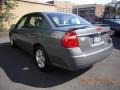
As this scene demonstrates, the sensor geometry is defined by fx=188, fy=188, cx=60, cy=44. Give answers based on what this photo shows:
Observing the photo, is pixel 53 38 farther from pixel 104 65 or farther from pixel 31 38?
pixel 104 65

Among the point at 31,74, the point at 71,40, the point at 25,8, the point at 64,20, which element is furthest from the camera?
the point at 25,8

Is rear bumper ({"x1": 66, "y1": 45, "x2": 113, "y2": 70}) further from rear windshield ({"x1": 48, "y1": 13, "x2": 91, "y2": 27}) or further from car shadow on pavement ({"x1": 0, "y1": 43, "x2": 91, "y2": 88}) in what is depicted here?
rear windshield ({"x1": 48, "y1": 13, "x2": 91, "y2": 27})

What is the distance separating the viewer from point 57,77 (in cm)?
481

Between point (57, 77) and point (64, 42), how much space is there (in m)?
1.13

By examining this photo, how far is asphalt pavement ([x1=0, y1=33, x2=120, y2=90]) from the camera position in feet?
14.1

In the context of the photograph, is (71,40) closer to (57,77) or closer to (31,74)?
(57,77)

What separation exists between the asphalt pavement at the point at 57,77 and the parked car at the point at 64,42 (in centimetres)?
38

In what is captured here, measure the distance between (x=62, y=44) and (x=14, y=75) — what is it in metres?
1.73

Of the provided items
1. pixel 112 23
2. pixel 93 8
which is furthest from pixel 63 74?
pixel 93 8

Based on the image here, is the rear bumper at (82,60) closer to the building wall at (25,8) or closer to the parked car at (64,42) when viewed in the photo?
the parked car at (64,42)

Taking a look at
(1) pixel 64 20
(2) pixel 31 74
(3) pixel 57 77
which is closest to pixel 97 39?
(1) pixel 64 20

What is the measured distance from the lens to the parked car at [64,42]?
410 centimetres

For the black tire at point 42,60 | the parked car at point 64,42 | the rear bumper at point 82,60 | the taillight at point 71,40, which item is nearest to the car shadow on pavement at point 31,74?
the black tire at point 42,60

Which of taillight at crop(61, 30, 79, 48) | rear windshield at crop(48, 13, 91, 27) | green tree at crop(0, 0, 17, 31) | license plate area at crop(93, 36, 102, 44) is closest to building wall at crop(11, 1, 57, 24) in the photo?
green tree at crop(0, 0, 17, 31)
